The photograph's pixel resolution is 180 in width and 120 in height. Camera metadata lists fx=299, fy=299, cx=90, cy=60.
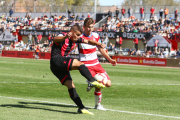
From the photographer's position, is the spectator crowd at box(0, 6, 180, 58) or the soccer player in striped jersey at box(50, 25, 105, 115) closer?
the soccer player in striped jersey at box(50, 25, 105, 115)

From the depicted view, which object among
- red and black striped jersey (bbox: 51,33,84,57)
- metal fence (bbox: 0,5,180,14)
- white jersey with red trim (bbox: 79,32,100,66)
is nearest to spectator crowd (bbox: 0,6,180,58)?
metal fence (bbox: 0,5,180,14)

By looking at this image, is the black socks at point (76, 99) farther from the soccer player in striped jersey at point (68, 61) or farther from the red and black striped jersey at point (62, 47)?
the red and black striped jersey at point (62, 47)

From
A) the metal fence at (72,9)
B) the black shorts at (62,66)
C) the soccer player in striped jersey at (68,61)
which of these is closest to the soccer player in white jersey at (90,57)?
the soccer player in striped jersey at (68,61)

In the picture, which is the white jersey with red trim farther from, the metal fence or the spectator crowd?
the metal fence

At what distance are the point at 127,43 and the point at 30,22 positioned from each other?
19314 millimetres

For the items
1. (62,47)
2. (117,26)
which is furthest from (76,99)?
(117,26)

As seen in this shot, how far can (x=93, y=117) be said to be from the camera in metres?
6.38

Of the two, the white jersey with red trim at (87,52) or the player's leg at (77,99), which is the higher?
the white jersey with red trim at (87,52)

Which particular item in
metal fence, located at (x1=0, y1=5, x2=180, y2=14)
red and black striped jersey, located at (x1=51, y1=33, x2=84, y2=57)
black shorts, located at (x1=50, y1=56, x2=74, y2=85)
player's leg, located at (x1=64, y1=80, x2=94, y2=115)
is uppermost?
metal fence, located at (x1=0, y1=5, x2=180, y2=14)

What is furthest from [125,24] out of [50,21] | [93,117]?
[93,117]

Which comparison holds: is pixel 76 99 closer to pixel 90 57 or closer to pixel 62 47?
pixel 62 47

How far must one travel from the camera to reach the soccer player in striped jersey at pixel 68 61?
21.5 ft

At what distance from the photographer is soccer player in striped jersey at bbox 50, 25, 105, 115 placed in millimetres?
6547

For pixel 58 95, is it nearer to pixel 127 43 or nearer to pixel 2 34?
pixel 127 43
